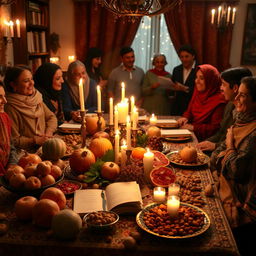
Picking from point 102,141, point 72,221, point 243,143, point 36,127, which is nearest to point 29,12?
point 36,127

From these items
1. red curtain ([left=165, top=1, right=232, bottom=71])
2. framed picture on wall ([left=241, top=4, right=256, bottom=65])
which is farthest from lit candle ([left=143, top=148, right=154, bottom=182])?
framed picture on wall ([left=241, top=4, right=256, bottom=65])

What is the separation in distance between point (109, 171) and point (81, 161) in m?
Answer: 0.19

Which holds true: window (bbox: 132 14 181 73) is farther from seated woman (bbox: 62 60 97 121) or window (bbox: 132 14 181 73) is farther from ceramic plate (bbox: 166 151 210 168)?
ceramic plate (bbox: 166 151 210 168)

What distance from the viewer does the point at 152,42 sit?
5.39 metres

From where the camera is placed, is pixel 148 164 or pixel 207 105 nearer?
pixel 148 164

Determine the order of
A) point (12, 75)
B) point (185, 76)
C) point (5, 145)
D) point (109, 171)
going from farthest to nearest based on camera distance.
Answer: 1. point (185, 76)
2. point (12, 75)
3. point (5, 145)
4. point (109, 171)

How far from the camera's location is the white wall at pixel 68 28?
16.7 ft

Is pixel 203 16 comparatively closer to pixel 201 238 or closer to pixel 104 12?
pixel 104 12

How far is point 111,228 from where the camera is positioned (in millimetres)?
1305

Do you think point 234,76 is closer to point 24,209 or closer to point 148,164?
point 148,164

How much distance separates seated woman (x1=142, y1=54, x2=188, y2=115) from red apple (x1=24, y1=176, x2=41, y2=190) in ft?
9.80

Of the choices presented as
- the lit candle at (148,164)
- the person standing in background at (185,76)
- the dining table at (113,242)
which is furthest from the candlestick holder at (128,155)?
the person standing in background at (185,76)

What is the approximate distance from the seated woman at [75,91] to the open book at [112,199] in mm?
1887

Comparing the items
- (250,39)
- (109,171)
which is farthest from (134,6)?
(250,39)
